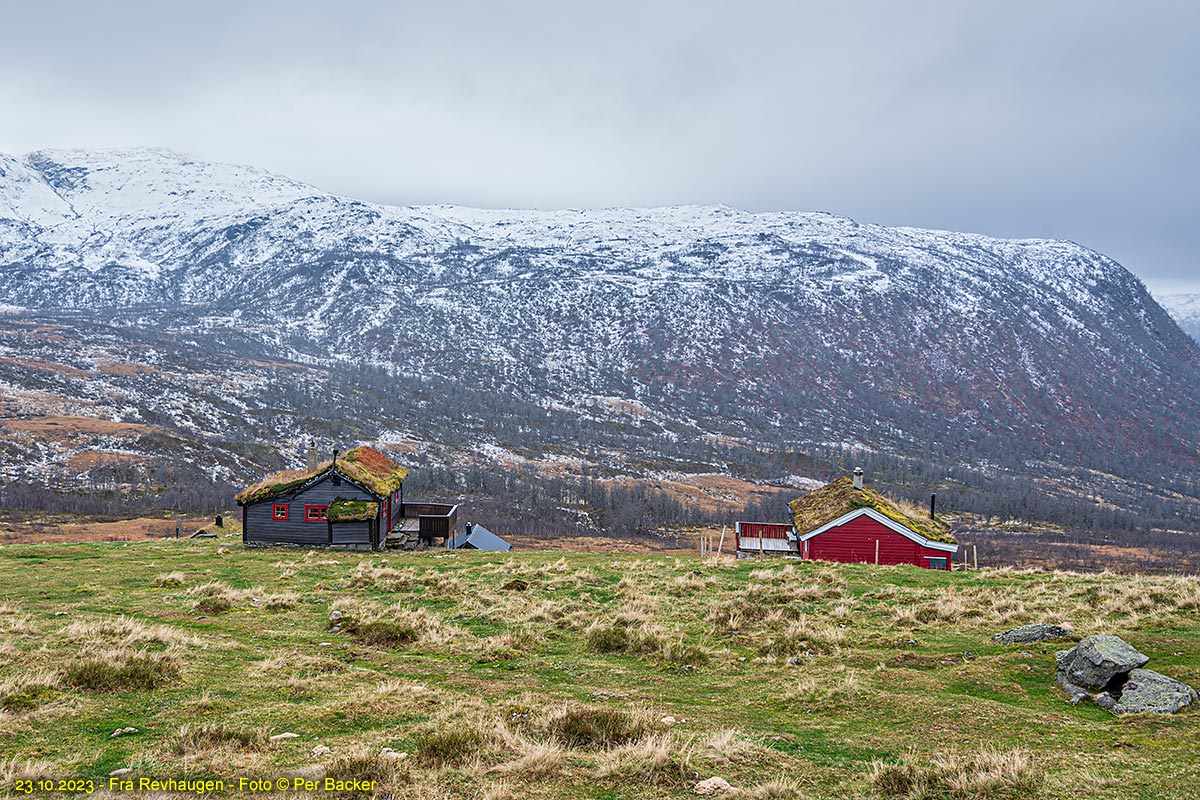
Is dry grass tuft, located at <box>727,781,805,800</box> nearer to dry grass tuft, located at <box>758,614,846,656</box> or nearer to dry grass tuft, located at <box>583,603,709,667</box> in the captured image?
dry grass tuft, located at <box>583,603,709,667</box>

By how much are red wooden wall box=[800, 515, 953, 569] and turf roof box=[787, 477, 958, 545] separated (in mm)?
696

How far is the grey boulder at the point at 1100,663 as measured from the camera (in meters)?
11.3

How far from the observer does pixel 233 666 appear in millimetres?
13195

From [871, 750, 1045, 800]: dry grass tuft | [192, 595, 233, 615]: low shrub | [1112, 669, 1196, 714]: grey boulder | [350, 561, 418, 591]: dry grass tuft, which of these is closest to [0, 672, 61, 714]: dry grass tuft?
[192, 595, 233, 615]: low shrub

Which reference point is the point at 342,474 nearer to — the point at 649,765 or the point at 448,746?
the point at 448,746

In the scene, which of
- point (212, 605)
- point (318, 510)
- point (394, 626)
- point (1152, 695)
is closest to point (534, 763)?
point (1152, 695)

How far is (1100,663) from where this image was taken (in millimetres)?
11531

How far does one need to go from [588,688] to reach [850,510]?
29575mm

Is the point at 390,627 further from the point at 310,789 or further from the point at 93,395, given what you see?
the point at 93,395

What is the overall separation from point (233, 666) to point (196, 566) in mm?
19989

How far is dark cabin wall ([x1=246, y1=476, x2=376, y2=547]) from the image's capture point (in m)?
40.5

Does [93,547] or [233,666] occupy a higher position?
[233,666]

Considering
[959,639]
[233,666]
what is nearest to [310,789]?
[233,666]

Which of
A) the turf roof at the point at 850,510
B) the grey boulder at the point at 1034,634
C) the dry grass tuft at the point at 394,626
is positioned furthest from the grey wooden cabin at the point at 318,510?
the grey boulder at the point at 1034,634
